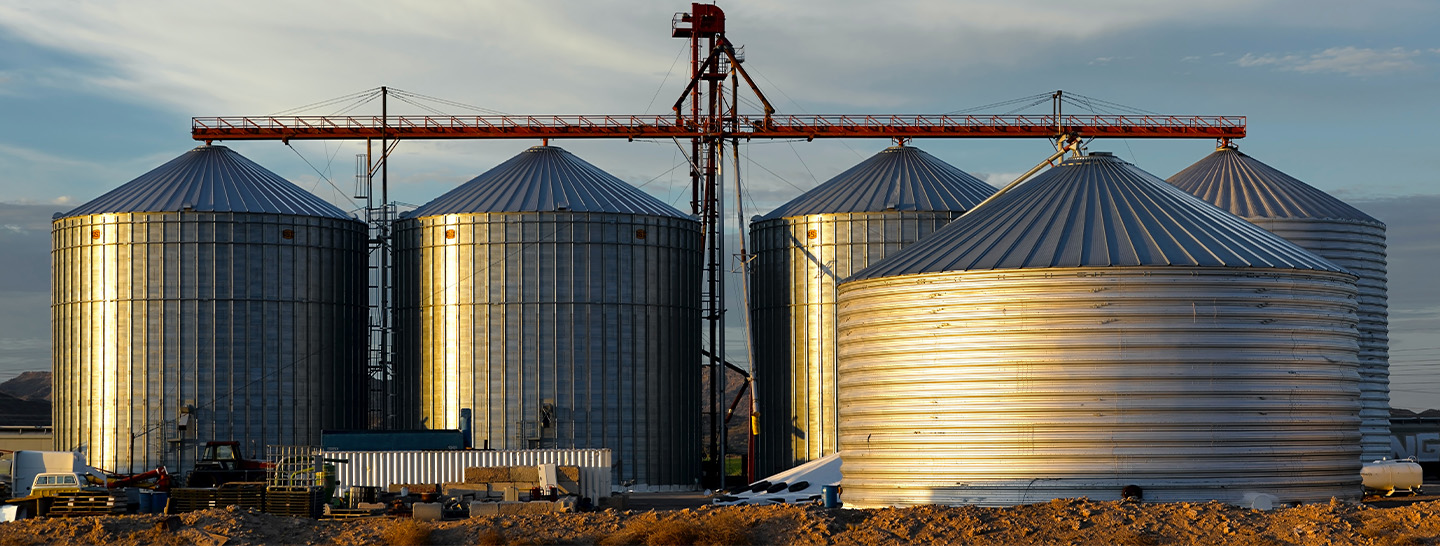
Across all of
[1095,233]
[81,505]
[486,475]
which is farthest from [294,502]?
[1095,233]

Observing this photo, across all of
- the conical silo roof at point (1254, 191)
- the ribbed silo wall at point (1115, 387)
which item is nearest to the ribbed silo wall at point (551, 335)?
the ribbed silo wall at point (1115, 387)

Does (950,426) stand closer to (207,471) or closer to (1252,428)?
(1252,428)

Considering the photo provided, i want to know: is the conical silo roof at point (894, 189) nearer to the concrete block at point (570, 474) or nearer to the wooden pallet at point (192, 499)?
the concrete block at point (570, 474)

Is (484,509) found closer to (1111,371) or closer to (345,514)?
(345,514)

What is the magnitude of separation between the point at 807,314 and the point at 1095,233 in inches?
1029

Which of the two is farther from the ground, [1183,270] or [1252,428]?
Answer: [1183,270]

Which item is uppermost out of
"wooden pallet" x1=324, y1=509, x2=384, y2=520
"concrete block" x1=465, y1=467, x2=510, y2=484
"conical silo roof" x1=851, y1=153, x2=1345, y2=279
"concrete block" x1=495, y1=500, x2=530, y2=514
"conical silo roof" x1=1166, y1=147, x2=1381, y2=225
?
"conical silo roof" x1=1166, y1=147, x2=1381, y2=225

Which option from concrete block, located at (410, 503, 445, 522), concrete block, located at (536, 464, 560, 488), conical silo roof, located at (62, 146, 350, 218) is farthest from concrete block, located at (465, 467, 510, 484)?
conical silo roof, located at (62, 146, 350, 218)

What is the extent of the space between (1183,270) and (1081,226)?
3965 millimetres

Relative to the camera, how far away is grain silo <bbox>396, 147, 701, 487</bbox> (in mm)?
68688

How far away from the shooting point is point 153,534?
138 ft

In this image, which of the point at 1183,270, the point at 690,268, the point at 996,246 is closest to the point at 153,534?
the point at 996,246

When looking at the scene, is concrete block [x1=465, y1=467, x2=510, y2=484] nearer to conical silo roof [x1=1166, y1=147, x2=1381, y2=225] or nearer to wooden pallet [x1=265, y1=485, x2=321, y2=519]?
wooden pallet [x1=265, y1=485, x2=321, y2=519]

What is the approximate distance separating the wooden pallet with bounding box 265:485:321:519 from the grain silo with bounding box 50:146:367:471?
18.7m
